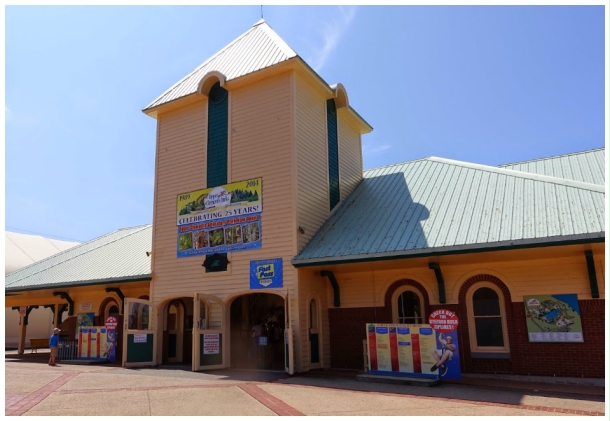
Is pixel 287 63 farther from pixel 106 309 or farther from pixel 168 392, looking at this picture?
pixel 106 309

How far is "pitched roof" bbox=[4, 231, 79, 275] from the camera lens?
35.6 meters

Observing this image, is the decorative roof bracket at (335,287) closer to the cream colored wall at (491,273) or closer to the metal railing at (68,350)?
the cream colored wall at (491,273)

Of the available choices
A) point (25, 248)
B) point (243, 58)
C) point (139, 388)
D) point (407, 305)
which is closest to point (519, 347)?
point (407, 305)

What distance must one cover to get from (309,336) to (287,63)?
8527 millimetres

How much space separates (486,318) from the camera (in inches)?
540

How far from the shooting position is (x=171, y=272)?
1734 centimetres

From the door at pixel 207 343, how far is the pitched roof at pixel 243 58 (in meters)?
7.76

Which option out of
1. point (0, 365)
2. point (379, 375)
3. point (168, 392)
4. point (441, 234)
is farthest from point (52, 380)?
point (441, 234)

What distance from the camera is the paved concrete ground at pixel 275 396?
8.80 meters

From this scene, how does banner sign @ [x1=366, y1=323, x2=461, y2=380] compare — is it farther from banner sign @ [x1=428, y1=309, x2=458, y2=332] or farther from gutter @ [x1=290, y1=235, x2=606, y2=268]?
gutter @ [x1=290, y1=235, x2=606, y2=268]

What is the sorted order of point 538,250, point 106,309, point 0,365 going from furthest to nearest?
point 106,309 < point 538,250 < point 0,365

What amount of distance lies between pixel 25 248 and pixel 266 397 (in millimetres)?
34353

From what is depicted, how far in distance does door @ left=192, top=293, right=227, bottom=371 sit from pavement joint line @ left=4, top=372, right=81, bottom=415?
336cm

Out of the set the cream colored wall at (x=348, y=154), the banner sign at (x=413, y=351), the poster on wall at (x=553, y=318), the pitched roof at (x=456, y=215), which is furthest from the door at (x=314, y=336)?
the poster on wall at (x=553, y=318)
